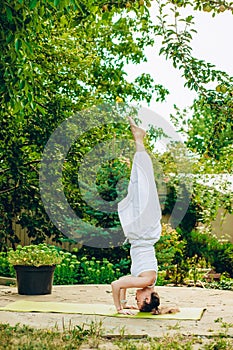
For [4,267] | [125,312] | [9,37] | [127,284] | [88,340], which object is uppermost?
[9,37]

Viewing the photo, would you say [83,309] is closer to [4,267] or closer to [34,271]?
[34,271]

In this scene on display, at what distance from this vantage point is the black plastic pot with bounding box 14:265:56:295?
26.4 ft

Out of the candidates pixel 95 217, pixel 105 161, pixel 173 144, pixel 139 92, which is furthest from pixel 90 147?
pixel 173 144

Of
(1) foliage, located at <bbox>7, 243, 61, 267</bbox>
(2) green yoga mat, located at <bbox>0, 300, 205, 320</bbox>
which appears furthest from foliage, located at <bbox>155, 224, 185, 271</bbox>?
(2) green yoga mat, located at <bbox>0, 300, 205, 320</bbox>

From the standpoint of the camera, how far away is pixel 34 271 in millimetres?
8031

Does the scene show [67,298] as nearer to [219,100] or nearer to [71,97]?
[219,100]

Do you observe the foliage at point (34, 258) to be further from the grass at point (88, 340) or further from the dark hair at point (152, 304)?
the grass at point (88, 340)

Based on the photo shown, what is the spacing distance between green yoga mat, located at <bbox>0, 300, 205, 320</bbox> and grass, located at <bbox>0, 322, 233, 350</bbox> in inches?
38.9

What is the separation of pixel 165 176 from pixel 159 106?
2.66 meters

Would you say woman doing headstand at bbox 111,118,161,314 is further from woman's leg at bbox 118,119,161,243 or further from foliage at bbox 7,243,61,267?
foliage at bbox 7,243,61,267

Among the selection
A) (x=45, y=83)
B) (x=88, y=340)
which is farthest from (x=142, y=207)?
(x=45, y=83)

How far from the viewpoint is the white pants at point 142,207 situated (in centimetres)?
675

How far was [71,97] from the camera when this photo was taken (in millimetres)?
12320

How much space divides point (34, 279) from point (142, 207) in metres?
2.10
